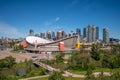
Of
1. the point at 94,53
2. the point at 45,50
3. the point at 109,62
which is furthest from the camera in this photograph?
the point at 45,50

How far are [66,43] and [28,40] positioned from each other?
2532 cm

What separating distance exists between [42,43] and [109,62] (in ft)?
217

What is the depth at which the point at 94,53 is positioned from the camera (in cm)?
6681

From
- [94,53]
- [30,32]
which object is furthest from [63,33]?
[94,53]

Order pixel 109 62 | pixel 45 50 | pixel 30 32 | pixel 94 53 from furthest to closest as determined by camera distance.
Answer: pixel 30 32 → pixel 45 50 → pixel 94 53 → pixel 109 62

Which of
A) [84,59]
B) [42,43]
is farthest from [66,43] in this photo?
[84,59]

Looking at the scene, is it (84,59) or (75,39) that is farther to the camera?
(75,39)

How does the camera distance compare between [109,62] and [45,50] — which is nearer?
[109,62]

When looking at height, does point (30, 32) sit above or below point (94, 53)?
above

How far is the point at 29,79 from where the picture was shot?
36.2m

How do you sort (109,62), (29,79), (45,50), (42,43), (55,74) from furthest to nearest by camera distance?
1. (42,43)
2. (45,50)
3. (109,62)
4. (29,79)
5. (55,74)

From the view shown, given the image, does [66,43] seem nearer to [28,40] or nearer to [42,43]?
[42,43]

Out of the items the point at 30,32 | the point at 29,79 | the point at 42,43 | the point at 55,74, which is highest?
the point at 30,32

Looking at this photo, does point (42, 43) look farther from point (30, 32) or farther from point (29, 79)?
point (29, 79)
